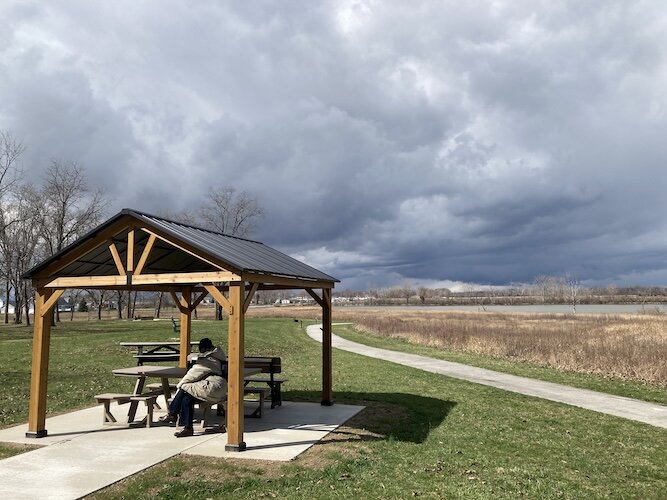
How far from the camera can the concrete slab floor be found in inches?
235

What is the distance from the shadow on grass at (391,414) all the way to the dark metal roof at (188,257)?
2.72 metres

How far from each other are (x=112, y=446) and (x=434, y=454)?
4.59 meters

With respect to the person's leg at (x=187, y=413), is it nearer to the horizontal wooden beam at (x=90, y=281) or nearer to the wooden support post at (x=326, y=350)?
the horizontal wooden beam at (x=90, y=281)

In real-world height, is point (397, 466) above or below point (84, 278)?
below

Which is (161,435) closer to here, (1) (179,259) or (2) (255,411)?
(2) (255,411)

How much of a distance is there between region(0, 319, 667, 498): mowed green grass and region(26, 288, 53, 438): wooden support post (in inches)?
28.6

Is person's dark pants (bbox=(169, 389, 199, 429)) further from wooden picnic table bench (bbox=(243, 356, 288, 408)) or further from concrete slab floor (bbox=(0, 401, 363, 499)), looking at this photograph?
wooden picnic table bench (bbox=(243, 356, 288, 408))

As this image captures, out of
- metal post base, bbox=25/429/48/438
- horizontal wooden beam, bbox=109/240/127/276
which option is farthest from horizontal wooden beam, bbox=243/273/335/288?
metal post base, bbox=25/429/48/438

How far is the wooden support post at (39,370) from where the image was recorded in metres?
8.14

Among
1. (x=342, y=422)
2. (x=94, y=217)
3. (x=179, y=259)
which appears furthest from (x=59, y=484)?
(x=94, y=217)

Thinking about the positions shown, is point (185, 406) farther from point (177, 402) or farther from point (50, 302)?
point (50, 302)

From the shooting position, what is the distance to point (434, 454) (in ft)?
23.7

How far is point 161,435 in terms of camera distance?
→ 8.23 m

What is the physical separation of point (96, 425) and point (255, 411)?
2.70 meters
